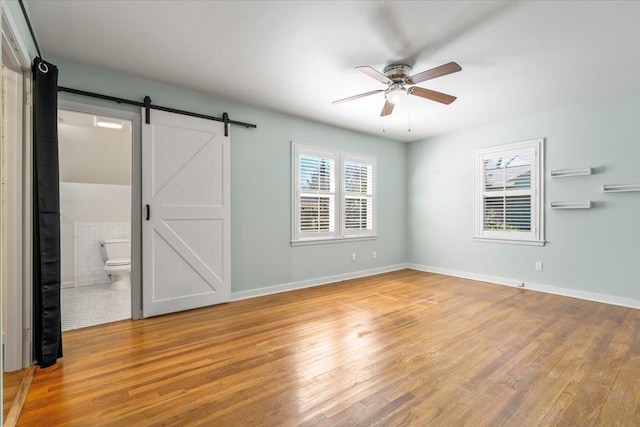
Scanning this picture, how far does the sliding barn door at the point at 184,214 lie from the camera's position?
11.3 ft

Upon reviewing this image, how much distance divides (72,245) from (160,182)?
9.04 ft

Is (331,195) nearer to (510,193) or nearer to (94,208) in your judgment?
(510,193)

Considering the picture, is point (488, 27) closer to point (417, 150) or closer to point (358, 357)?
point (358, 357)

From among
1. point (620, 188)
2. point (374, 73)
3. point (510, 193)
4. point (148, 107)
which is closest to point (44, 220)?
point (148, 107)

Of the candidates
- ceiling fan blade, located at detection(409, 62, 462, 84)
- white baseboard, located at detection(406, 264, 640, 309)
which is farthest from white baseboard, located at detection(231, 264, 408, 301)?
ceiling fan blade, located at detection(409, 62, 462, 84)

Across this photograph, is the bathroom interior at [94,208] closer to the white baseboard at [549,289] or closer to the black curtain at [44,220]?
the black curtain at [44,220]

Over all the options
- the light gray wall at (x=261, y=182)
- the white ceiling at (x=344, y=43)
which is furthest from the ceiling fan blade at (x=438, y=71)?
the light gray wall at (x=261, y=182)

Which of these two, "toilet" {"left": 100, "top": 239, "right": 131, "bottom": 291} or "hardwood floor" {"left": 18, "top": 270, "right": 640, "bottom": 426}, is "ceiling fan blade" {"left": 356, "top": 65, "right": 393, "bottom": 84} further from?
"toilet" {"left": 100, "top": 239, "right": 131, "bottom": 291}

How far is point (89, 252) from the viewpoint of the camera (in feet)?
16.7

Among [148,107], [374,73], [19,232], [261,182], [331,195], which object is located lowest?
[19,232]

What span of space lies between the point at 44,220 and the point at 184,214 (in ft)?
4.56

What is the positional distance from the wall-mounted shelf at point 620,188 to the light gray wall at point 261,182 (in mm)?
3593

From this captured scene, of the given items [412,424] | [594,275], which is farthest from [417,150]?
[412,424]

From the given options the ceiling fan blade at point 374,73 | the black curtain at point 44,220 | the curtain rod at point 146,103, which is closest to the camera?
the black curtain at point 44,220
